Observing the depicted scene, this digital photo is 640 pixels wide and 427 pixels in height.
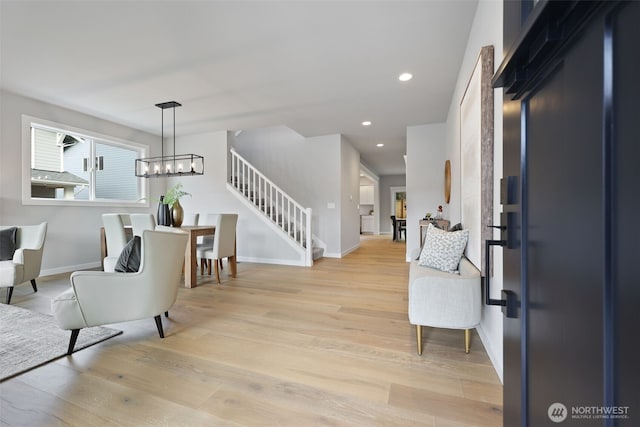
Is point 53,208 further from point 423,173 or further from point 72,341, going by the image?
point 423,173

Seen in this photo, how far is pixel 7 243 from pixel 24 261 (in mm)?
430

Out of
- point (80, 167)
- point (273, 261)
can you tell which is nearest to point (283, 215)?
point (273, 261)

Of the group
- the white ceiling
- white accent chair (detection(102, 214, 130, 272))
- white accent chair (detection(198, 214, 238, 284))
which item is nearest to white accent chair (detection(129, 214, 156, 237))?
white accent chair (detection(102, 214, 130, 272))

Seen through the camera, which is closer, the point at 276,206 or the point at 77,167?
the point at 77,167

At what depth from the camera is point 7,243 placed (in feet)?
10.3

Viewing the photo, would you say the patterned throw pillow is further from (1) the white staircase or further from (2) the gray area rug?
(1) the white staircase

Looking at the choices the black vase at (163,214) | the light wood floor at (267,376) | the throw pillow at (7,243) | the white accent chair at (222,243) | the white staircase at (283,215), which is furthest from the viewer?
the white staircase at (283,215)

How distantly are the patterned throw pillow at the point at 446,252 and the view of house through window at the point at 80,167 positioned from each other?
19.0ft

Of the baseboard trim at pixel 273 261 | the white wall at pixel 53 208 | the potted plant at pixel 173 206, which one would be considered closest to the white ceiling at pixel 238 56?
the white wall at pixel 53 208

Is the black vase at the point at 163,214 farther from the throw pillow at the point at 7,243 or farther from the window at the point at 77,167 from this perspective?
the window at the point at 77,167

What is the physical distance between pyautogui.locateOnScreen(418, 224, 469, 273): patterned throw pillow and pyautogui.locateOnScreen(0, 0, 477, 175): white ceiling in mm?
1939

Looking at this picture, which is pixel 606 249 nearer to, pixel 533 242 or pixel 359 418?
pixel 533 242

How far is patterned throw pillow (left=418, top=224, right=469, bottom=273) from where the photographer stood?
2227 mm

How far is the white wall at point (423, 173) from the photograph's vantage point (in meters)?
5.20
